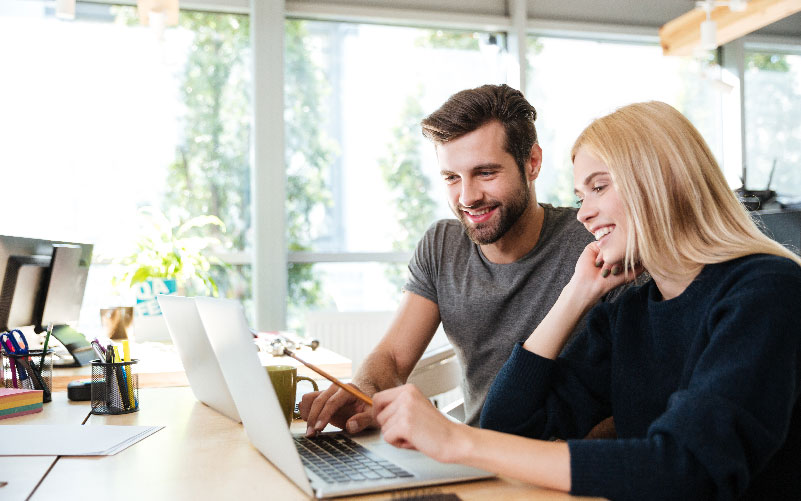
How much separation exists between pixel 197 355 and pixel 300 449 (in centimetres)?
40

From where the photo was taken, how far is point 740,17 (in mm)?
3896

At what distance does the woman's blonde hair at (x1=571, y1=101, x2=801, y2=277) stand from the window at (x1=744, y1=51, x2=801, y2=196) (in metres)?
4.45

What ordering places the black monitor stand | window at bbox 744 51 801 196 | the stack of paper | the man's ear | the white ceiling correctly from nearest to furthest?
the stack of paper
the man's ear
the black monitor stand
the white ceiling
window at bbox 744 51 801 196

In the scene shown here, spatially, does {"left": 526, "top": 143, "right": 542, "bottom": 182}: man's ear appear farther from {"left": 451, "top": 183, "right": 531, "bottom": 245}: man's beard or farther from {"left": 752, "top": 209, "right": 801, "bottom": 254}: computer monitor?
{"left": 752, "top": 209, "right": 801, "bottom": 254}: computer monitor

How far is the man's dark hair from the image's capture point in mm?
1827

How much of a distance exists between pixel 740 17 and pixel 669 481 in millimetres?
3683

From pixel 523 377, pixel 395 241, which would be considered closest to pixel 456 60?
pixel 395 241

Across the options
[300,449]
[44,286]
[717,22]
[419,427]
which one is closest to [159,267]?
[44,286]

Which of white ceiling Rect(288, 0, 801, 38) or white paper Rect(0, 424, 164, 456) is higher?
white ceiling Rect(288, 0, 801, 38)

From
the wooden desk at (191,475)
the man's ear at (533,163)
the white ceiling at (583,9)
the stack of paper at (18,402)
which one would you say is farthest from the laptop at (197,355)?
the white ceiling at (583,9)

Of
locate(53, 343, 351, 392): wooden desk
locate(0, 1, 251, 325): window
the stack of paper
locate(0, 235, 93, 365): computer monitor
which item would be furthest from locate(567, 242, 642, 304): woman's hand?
locate(0, 1, 251, 325): window

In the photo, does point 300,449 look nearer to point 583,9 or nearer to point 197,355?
point 197,355

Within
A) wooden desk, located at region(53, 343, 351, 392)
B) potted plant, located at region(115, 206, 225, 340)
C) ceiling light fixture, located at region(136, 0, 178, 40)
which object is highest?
ceiling light fixture, located at region(136, 0, 178, 40)

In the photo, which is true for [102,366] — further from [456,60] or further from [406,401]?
[456,60]
